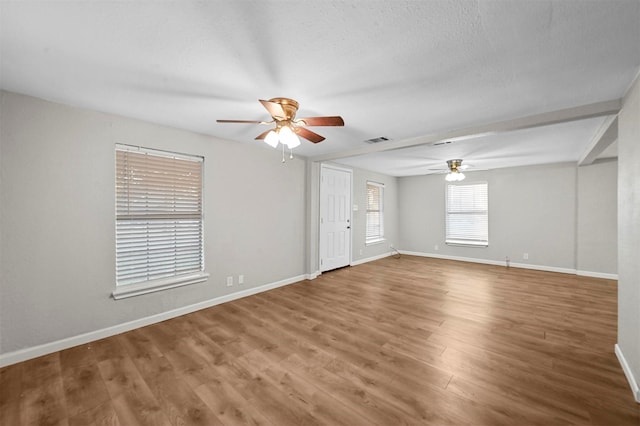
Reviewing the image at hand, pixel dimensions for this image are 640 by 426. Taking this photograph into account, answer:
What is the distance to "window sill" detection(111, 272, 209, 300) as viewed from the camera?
281 centimetres

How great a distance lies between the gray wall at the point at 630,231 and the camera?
185cm

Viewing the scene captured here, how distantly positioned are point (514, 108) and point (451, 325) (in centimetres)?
239

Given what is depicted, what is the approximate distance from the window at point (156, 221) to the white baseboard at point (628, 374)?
412 centimetres

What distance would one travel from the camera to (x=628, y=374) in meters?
1.98

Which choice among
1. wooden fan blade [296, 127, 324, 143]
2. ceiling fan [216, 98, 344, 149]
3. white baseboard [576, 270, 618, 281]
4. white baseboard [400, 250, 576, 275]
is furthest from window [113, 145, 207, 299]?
white baseboard [576, 270, 618, 281]

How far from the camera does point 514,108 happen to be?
8.49ft

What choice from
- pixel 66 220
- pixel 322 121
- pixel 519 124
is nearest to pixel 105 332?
pixel 66 220

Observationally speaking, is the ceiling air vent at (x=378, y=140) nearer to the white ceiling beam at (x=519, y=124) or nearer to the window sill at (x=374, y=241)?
the white ceiling beam at (x=519, y=124)

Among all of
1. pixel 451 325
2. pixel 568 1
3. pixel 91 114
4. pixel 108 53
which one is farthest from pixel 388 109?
pixel 91 114

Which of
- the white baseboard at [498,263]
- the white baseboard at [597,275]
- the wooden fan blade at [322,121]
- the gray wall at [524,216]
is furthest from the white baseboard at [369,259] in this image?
the wooden fan blade at [322,121]

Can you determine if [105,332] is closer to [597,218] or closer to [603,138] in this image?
[603,138]

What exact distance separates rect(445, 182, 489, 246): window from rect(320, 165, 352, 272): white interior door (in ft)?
9.62

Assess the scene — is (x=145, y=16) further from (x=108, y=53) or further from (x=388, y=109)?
(x=388, y=109)

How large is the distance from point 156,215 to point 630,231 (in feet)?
A: 14.7
